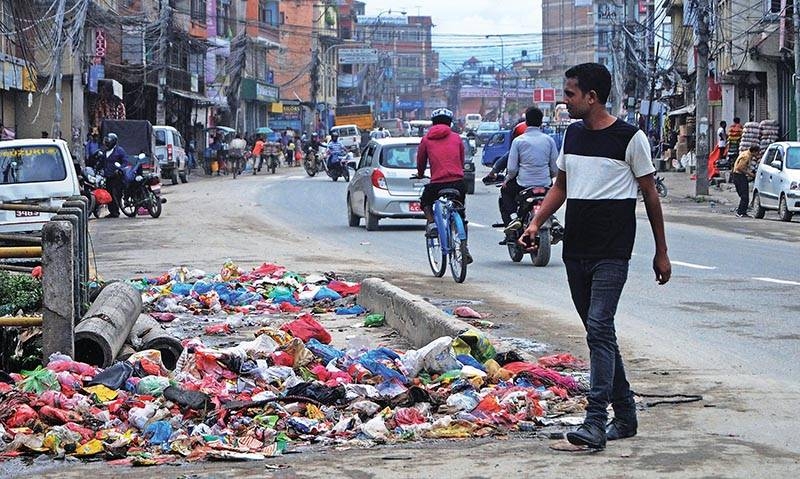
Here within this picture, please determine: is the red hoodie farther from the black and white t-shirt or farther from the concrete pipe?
the black and white t-shirt

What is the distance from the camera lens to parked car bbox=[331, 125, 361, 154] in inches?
3280

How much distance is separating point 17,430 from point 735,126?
3897 cm

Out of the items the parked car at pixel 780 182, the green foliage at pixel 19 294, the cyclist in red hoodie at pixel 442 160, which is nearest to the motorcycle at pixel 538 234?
the cyclist in red hoodie at pixel 442 160

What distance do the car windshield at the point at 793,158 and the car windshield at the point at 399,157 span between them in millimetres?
7816

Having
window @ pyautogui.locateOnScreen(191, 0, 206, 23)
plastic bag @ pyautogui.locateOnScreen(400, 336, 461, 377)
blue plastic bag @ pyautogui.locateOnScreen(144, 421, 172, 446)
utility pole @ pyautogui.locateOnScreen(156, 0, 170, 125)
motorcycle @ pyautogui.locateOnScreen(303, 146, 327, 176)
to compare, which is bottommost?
blue plastic bag @ pyautogui.locateOnScreen(144, 421, 172, 446)

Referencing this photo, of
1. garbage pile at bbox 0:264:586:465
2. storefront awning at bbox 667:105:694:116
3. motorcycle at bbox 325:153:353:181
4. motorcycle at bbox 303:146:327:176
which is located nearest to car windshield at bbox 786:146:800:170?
garbage pile at bbox 0:264:586:465

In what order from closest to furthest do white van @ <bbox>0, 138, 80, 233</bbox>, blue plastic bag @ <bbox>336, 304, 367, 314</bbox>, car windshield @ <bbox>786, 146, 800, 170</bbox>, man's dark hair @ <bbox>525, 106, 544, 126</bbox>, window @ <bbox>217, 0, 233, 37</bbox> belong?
blue plastic bag @ <bbox>336, 304, 367, 314</bbox> < man's dark hair @ <bbox>525, 106, 544, 126</bbox> < white van @ <bbox>0, 138, 80, 233</bbox> < car windshield @ <bbox>786, 146, 800, 170</bbox> < window @ <bbox>217, 0, 233, 37</bbox>

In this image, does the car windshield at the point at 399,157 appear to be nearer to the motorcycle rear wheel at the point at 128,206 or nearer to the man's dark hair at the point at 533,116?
the motorcycle rear wheel at the point at 128,206

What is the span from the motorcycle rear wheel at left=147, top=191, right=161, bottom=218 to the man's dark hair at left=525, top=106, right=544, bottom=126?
46.9ft

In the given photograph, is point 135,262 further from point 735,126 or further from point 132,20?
point 132,20

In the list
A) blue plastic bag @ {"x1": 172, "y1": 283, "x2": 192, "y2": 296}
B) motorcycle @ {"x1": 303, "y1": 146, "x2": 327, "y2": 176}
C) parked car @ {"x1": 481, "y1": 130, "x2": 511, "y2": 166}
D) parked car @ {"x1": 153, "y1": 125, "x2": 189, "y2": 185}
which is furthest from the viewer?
motorcycle @ {"x1": 303, "y1": 146, "x2": 327, "y2": 176}

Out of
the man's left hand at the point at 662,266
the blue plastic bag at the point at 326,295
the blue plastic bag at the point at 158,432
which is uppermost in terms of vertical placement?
the man's left hand at the point at 662,266

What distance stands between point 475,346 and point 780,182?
63.5 feet

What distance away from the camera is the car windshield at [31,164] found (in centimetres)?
2041
